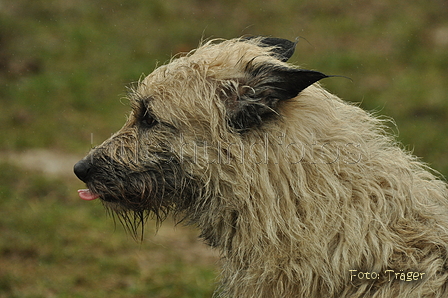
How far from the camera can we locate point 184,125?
298cm

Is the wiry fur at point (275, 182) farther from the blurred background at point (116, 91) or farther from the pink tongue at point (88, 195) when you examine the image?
the blurred background at point (116, 91)

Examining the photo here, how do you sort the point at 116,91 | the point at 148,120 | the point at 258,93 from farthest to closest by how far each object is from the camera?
the point at 116,91, the point at 148,120, the point at 258,93

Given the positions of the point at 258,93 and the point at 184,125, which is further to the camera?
the point at 184,125

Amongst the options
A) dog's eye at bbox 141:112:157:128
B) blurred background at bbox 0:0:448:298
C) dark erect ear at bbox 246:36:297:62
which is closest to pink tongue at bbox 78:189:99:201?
dog's eye at bbox 141:112:157:128

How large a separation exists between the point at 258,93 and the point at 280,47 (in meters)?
0.73

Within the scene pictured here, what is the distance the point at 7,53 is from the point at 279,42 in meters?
8.35

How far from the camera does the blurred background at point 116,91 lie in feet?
17.6

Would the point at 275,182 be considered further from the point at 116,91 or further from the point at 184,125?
the point at 116,91

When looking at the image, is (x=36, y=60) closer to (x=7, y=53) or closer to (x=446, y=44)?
(x=7, y=53)

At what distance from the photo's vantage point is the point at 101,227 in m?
6.24

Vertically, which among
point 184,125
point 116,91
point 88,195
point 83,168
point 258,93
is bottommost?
point 116,91

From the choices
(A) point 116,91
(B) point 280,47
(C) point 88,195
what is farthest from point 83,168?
(A) point 116,91

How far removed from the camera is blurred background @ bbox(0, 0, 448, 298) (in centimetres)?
536

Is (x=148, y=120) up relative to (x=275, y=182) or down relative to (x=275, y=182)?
up
